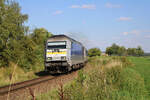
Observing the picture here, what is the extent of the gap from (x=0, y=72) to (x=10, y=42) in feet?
11.3

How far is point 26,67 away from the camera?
769 inches

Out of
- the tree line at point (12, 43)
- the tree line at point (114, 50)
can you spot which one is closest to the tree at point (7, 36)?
the tree line at point (12, 43)

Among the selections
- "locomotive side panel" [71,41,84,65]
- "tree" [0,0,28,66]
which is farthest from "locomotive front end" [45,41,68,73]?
"tree" [0,0,28,66]

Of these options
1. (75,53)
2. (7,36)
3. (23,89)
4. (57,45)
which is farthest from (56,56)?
(23,89)

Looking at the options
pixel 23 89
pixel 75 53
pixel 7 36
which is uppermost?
pixel 7 36

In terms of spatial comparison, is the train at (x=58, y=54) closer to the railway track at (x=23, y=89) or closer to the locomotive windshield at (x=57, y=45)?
the locomotive windshield at (x=57, y=45)

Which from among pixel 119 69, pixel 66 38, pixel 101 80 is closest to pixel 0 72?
pixel 66 38

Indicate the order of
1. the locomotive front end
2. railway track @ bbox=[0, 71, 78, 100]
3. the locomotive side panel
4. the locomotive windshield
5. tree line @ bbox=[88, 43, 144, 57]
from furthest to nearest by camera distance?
tree line @ bbox=[88, 43, 144, 57] < the locomotive side panel < the locomotive windshield < the locomotive front end < railway track @ bbox=[0, 71, 78, 100]

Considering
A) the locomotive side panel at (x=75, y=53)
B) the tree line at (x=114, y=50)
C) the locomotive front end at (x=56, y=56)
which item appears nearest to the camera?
the locomotive front end at (x=56, y=56)

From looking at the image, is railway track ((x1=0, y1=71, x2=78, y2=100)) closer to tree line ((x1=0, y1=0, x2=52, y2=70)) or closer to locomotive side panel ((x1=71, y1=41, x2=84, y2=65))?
tree line ((x1=0, y1=0, x2=52, y2=70))

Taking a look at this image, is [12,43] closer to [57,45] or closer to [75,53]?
[57,45]

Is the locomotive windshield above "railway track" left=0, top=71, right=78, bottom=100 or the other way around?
above

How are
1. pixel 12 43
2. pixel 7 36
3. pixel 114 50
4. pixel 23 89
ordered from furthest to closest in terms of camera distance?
pixel 114 50 < pixel 12 43 < pixel 7 36 < pixel 23 89

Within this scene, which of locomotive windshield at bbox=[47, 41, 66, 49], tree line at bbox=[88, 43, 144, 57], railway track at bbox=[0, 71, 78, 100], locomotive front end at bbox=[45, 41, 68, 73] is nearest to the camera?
railway track at bbox=[0, 71, 78, 100]
